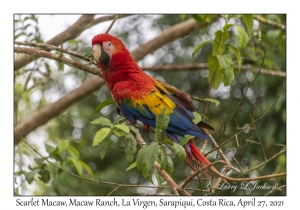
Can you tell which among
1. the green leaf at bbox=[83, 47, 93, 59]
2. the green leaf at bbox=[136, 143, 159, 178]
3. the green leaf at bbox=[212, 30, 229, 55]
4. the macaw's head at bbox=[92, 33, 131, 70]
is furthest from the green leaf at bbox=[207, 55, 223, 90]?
the green leaf at bbox=[136, 143, 159, 178]

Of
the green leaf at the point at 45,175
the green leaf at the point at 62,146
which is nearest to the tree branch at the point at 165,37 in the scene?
the green leaf at the point at 62,146

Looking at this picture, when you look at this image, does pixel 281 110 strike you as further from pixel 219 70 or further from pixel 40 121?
pixel 40 121

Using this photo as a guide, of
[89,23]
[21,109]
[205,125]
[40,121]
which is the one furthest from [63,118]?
[205,125]

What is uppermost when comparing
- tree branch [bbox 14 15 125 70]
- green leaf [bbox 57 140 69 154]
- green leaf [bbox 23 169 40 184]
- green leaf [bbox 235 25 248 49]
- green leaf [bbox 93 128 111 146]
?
tree branch [bbox 14 15 125 70]

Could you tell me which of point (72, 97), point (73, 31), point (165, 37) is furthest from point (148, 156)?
point (165, 37)

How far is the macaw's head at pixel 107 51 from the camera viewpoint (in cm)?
181

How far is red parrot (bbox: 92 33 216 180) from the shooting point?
1656 millimetres

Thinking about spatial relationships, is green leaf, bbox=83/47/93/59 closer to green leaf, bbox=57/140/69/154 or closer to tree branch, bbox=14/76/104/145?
green leaf, bbox=57/140/69/154

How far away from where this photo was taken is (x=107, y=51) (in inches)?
71.9

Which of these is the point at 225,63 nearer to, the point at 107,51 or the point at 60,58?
the point at 107,51

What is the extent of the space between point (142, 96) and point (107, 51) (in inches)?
10.1

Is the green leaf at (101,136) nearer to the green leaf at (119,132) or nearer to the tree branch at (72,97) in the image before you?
the green leaf at (119,132)

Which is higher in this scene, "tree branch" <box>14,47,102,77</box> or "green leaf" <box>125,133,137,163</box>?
"tree branch" <box>14,47,102,77</box>

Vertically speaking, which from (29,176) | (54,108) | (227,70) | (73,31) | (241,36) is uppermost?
(73,31)
